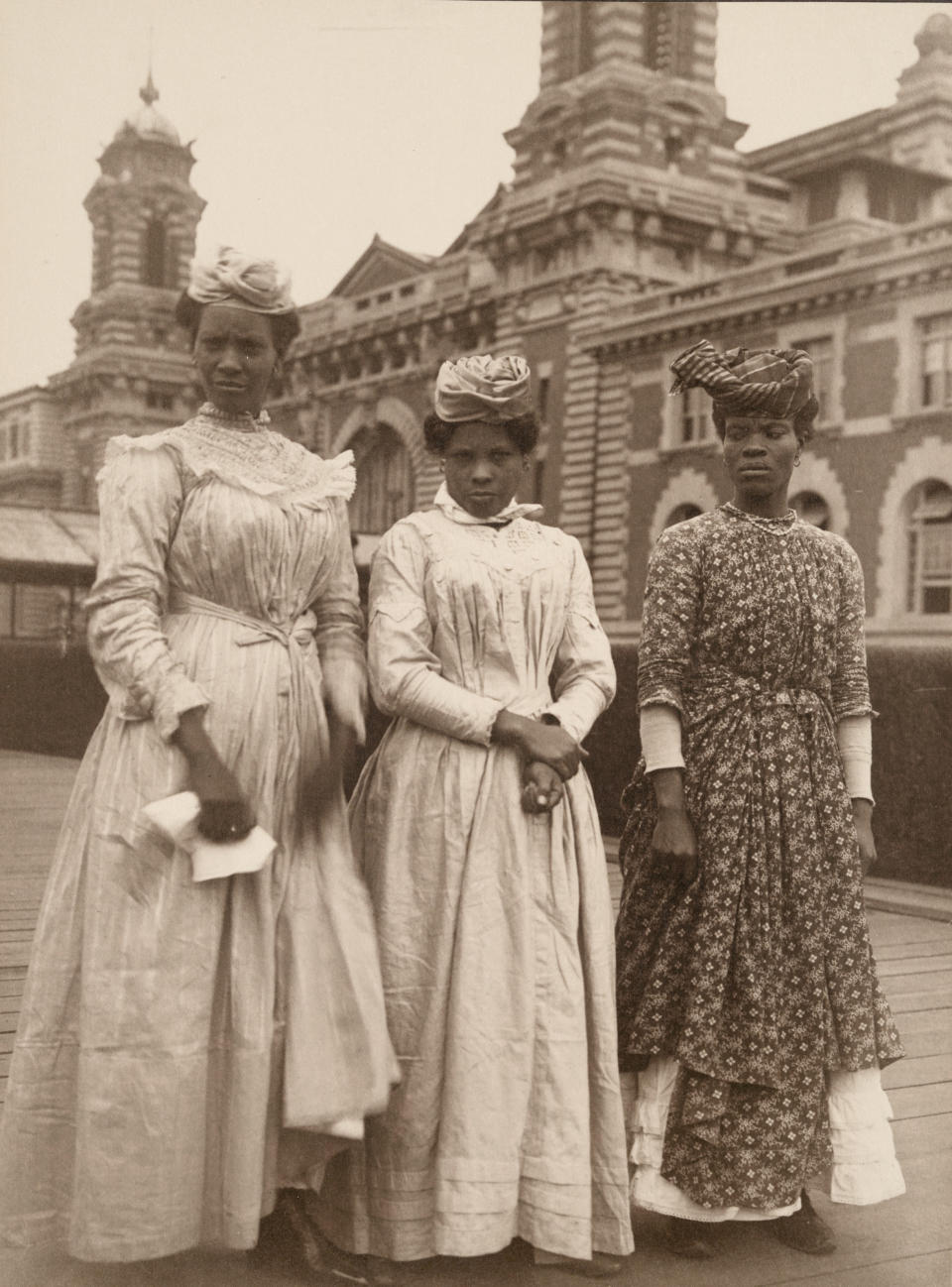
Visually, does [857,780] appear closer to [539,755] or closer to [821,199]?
[539,755]

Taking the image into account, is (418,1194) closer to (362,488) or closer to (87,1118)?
(87,1118)

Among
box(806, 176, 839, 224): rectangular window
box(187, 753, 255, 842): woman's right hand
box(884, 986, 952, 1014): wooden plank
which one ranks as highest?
box(806, 176, 839, 224): rectangular window

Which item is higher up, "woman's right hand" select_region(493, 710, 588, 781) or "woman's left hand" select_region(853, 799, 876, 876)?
"woman's right hand" select_region(493, 710, 588, 781)

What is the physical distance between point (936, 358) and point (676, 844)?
17418 millimetres

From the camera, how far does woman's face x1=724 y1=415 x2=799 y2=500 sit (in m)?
3.12

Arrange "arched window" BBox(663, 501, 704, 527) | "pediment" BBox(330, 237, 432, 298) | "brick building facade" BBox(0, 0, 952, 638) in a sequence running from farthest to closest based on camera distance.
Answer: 1. "arched window" BBox(663, 501, 704, 527)
2. "pediment" BBox(330, 237, 432, 298)
3. "brick building facade" BBox(0, 0, 952, 638)

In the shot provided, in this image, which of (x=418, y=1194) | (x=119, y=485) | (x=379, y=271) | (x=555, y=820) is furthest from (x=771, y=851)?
(x=379, y=271)

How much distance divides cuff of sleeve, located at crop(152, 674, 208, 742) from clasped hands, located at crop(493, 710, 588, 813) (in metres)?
0.62

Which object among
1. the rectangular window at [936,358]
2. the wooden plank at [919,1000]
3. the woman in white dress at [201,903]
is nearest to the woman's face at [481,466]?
the woman in white dress at [201,903]

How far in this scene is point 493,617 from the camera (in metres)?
2.93

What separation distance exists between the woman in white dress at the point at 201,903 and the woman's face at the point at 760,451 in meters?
0.97

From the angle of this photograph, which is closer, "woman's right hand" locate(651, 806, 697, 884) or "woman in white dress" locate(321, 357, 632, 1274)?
"woman in white dress" locate(321, 357, 632, 1274)

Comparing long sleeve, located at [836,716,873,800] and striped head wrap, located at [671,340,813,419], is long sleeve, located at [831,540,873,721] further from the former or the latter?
striped head wrap, located at [671,340,813,419]

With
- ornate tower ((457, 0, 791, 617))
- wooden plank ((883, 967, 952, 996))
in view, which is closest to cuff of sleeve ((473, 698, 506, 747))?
wooden plank ((883, 967, 952, 996))
